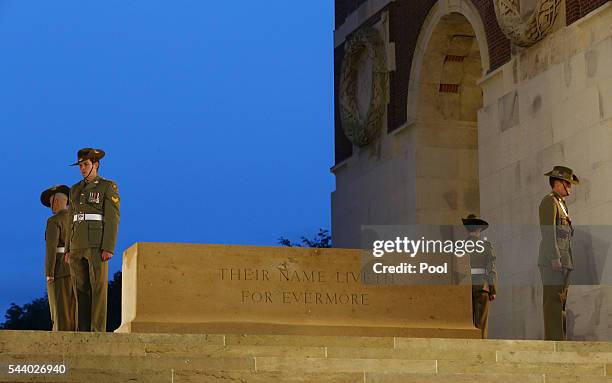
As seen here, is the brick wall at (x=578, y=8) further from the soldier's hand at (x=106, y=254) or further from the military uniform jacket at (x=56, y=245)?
the soldier's hand at (x=106, y=254)

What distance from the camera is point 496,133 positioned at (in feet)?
74.3

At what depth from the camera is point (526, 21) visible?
2120 cm

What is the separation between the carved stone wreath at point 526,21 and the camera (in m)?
20.7

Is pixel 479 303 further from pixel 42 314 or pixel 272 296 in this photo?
pixel 42 314

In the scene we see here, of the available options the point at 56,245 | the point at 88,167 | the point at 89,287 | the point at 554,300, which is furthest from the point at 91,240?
the point at 554,300

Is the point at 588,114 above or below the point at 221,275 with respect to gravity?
above

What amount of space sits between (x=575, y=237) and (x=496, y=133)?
3.59 m

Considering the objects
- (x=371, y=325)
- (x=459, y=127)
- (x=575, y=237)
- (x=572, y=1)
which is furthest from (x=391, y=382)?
Result: (x=459, y=127)

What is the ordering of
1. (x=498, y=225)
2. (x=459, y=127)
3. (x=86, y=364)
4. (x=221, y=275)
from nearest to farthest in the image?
(x=86, y=364) < (x=221, y=275) < (x=498, y=225) < (x=459, y=127)

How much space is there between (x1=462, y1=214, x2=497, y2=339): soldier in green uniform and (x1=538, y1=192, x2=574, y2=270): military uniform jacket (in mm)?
1641

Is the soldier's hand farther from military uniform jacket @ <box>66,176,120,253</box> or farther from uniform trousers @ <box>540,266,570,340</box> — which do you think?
uniform trousers @ <box>540,266,570,340</box>

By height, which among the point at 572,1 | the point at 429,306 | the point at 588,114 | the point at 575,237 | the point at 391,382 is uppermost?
the point at 572,1

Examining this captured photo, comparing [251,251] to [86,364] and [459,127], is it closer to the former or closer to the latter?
[86,364]

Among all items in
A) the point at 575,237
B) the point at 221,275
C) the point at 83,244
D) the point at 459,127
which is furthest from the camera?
the point at 459,127
